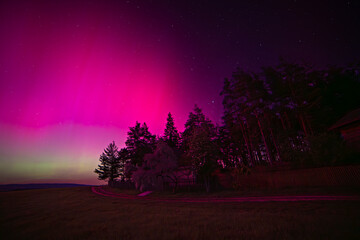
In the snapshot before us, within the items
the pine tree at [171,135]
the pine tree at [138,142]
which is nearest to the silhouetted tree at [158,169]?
the pine tree at [138,142]

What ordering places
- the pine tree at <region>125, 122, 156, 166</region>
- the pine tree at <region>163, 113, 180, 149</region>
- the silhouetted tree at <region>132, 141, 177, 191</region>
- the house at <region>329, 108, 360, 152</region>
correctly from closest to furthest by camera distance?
1. the house at <region>329, 108, 360, 152</region>
2. the silhouetted tree at <region>132, 141, 177, 191</region>
3. the pine tree at <region>125, 122, 156, 166</region>
4. the pine tree at <region>163, 113, 180, 149</region>

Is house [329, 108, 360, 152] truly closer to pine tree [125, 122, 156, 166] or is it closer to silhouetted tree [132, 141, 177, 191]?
silhouetted tree [132, 141, 177, 191]

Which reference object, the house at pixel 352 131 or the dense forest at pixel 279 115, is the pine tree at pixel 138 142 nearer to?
the dense forest at pixel 279 115

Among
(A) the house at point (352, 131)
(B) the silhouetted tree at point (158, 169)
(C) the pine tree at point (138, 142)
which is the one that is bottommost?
(B) the silhouetted tree at point (158, 169)

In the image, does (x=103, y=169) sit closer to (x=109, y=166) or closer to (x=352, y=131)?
(x=109, y=166)

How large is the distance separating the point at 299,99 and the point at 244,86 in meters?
9.27

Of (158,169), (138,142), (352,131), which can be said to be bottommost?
(158,169)

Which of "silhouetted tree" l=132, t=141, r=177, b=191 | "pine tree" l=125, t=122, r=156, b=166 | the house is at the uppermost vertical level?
"pine tree" l=125, t=122, r=156, b=166

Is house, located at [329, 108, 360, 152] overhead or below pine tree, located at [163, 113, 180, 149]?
below

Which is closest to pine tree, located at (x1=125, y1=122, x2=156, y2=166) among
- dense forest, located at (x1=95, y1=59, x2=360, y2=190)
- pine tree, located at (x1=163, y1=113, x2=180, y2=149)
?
pine tree, located at (x1=163, y1=113, x2=180, y2=149)

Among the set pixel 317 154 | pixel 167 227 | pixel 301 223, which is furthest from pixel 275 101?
pixel 167 227

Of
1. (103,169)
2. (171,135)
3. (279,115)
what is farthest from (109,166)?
(279,115)

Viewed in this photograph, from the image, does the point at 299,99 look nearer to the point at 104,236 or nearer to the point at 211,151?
the point at 211,151

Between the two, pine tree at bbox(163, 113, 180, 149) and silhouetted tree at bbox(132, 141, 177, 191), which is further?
pine tree at bbox(163, 113, 180, 149)
